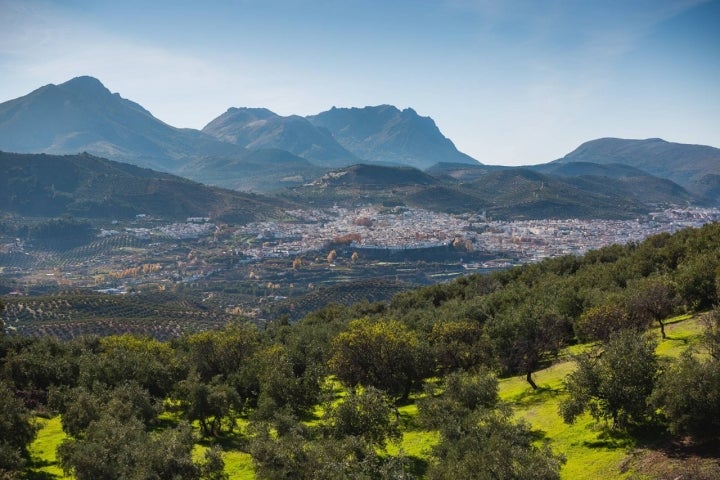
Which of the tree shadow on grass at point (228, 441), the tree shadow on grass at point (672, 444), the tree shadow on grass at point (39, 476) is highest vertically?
the tree shadow on grass at point (672, 444)

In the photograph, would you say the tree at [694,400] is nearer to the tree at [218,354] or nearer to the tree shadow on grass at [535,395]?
the tree shadow on grass at [535,395]

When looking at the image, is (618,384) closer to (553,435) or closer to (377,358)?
(553,435)

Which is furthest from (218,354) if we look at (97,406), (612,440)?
(612,440)

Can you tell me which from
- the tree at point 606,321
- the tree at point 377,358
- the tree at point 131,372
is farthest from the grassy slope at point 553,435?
the tree at point 131,372

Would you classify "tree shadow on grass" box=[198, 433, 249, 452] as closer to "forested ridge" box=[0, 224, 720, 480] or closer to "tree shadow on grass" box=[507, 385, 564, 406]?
"forested ridge" box=[0, 224, 720, 480]

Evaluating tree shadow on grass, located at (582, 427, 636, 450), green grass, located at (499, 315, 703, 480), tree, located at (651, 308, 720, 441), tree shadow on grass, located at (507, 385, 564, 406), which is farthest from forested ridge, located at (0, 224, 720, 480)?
tree shadow on grass, located at (507, 385, 564, 406)

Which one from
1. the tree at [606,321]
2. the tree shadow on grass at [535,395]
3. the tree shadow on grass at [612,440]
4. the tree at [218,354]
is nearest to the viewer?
the tree shadow on grass at [612,440]
